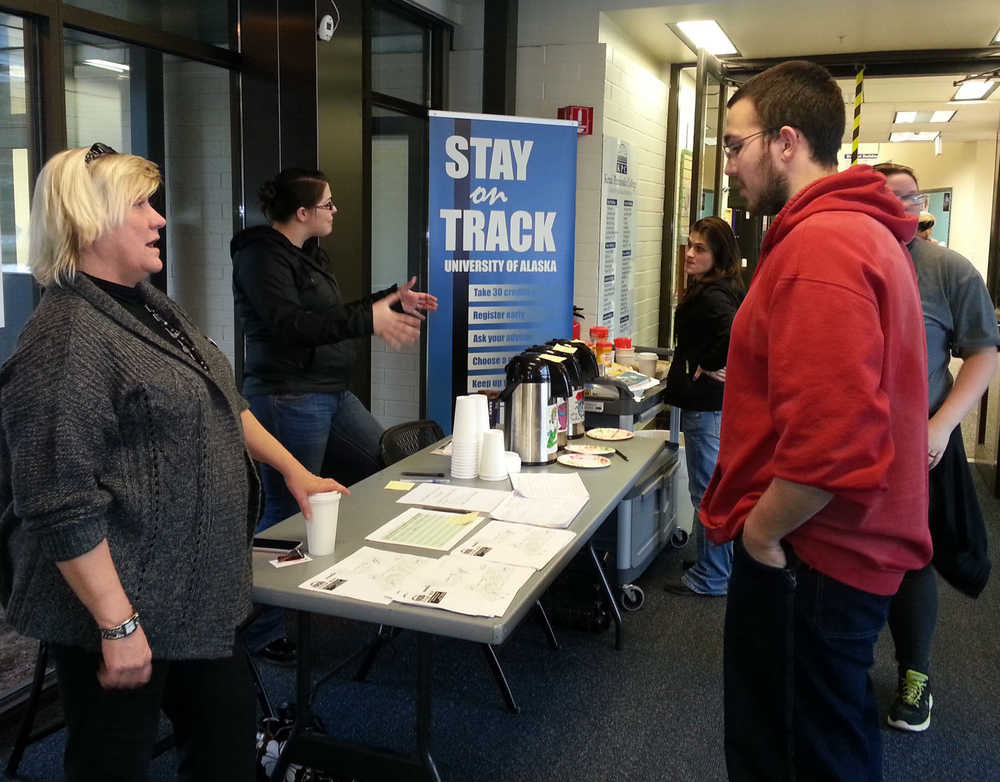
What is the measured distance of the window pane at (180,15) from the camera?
125 inches

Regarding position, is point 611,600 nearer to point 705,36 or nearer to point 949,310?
point 949,310

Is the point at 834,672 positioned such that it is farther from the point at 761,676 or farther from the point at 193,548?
the point at 193,548

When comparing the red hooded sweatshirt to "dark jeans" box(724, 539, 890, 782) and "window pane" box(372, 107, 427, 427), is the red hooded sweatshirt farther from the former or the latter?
"window pane" box(372, 107, 427, 427)

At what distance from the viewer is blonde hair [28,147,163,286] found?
157 cm

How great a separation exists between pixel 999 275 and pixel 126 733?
8165 mm

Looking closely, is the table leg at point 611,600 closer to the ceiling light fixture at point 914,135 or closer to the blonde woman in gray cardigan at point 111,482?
the blonde woman in gray cardigan at point 111,482

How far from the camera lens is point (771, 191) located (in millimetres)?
1729

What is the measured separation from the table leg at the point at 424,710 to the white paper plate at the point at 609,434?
54.9 inches

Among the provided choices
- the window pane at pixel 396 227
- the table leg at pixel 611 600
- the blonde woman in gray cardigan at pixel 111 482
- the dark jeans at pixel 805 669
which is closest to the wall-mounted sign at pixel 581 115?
the window pane at pixel 396 227

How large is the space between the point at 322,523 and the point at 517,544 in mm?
443

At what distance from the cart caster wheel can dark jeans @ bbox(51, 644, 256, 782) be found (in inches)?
82.1

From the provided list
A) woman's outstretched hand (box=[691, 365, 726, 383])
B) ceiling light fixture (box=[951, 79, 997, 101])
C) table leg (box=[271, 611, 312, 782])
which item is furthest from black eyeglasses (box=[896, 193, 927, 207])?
ceiling light fixture (box=[951, 79, 997, 101])

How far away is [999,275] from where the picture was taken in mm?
8000

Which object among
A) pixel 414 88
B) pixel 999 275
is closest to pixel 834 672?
pixel 414 88
